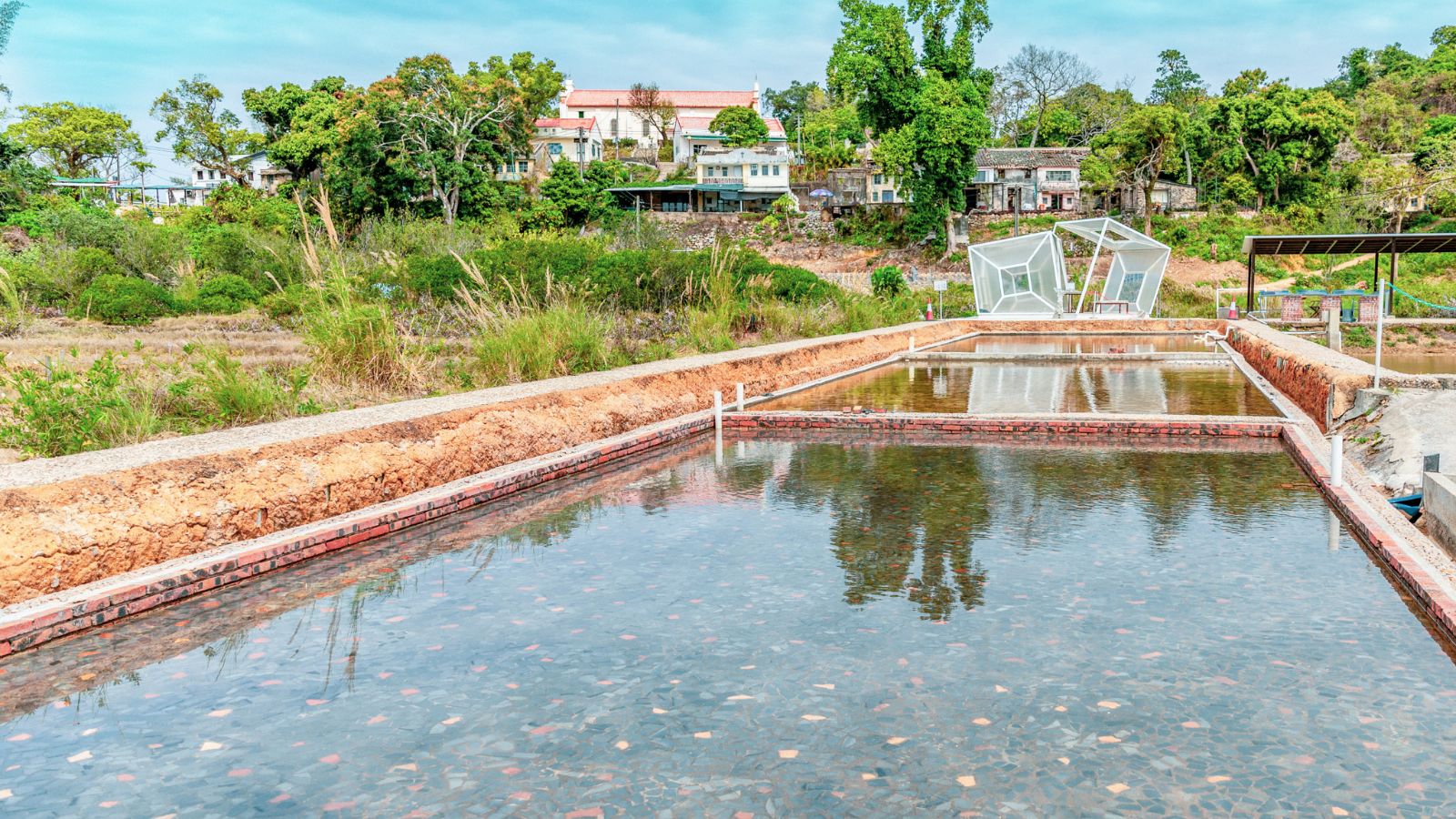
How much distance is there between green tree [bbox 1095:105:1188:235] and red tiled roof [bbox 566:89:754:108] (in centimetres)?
4486

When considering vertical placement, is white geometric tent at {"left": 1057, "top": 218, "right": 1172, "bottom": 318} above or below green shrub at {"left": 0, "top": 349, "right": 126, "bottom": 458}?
above

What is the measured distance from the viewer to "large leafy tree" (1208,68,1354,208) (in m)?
54.6

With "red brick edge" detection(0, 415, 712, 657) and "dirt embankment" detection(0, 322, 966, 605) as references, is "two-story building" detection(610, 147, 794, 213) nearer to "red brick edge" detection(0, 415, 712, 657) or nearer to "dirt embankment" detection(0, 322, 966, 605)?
"dirt embankment" detection(0, 322, 966, 605)

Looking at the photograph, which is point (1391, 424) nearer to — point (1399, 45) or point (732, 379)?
point (732, 379)

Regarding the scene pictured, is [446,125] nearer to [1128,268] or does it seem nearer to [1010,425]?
[1128,268]

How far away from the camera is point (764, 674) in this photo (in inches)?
180

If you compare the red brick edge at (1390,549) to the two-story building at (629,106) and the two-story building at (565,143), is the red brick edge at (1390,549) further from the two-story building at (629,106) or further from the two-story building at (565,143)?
the two-story building at (629,106)

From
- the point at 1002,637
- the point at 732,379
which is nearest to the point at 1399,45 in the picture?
the point at 732,379

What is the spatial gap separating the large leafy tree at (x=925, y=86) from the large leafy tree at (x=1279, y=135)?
14142 mm

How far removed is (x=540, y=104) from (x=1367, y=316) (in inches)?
2642

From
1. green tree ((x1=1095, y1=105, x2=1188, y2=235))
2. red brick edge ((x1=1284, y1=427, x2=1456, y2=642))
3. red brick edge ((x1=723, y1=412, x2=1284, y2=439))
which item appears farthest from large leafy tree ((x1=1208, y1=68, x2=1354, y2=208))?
red brick edge ((x1=1284, y1=427, x2=1456, y2=642))

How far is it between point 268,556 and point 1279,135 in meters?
60.4

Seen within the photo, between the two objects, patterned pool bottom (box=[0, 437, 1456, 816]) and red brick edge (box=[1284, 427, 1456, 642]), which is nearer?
patterned pool bottom (box=[0, 437, 1456, 816])

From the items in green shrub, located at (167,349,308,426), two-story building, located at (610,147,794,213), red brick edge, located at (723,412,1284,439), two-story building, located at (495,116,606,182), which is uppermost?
two-story building, located at (495,116,606,182)
